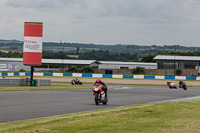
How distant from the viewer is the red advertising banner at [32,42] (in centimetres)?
3991

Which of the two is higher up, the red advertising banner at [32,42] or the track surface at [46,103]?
the red advertising banner at [32,42]

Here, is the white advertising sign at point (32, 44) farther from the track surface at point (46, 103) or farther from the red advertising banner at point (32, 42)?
the track surface at point (46, 103)

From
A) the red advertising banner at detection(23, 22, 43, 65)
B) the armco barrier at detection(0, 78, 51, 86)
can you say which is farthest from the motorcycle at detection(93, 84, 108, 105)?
the red advertising banner at detection(23, 22, 43, 65)

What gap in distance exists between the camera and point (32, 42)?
40344mm

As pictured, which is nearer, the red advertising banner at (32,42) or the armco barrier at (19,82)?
the armco barrier at (19,82)

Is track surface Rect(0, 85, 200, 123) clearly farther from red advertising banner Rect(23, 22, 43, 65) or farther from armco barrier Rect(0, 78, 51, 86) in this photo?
red advertising banner Rect(23, 22, 43, 65)

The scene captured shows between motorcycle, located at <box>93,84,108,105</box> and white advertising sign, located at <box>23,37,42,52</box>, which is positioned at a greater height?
white advertising sign, located at <box>23,37,42,52</box>

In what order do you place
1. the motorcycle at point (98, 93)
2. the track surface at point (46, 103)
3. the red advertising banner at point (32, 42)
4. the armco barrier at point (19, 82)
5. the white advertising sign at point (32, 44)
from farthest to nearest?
the white advertising sign at point (32, 44) → the red advertising banner at point (32, 42) → the armco barrier at point (19, 82) → the motorcycle at point (98, 93) → the track surface at point (46, 103)

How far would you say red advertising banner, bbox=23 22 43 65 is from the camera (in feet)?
131

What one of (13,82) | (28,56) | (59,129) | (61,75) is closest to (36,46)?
(28,56)

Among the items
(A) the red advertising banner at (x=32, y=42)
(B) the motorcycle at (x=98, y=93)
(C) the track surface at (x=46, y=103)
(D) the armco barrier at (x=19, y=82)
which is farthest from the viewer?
(A) the red advertising banner at (x=32, y=42)

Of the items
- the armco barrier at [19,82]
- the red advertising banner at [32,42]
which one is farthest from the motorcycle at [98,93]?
the red advertising banner at [32,42]

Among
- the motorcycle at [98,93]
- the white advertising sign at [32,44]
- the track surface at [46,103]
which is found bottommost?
the track surface at [46,103]

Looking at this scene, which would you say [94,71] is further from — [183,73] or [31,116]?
[31,116]
